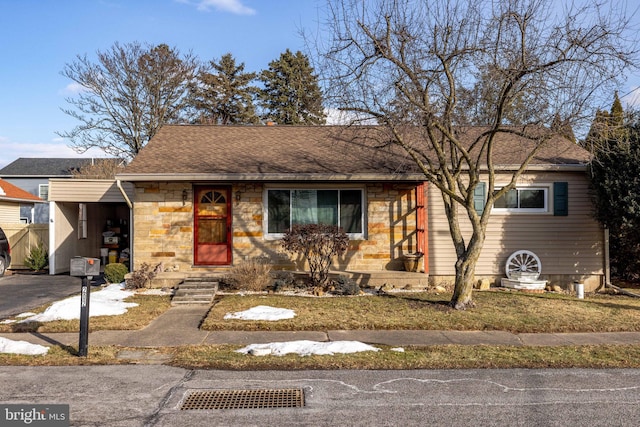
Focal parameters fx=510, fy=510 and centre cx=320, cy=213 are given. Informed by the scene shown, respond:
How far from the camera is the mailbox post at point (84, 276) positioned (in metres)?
6.23

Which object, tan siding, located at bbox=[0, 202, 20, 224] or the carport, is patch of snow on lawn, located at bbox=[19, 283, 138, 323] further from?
tan siding, located at bbox=[0, 202, 20, 224]

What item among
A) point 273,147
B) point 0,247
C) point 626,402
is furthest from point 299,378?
point 0,247

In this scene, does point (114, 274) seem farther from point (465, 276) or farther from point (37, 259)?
point (465, 276)

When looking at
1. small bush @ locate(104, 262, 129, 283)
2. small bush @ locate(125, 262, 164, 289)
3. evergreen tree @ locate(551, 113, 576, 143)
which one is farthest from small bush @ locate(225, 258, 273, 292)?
evergreen tree @ locate(551, 113, 576, 143)

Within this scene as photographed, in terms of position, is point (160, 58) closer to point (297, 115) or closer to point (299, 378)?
point (297, 115)

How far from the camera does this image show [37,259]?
1619 centimetres

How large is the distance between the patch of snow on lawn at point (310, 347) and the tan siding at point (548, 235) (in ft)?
20.9

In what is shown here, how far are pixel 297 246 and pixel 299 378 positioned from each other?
18.6 ft

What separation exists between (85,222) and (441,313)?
41.4 feet

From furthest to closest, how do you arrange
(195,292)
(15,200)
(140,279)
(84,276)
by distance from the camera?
(15,200), (140,279), (195,292), (84,276)

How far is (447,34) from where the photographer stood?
9.10m

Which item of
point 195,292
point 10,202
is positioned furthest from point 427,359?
point 10,202

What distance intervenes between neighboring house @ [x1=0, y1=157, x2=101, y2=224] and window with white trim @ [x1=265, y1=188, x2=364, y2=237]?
2664cm

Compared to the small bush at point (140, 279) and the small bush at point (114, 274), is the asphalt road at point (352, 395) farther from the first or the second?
the small bush at point (114, 274)
